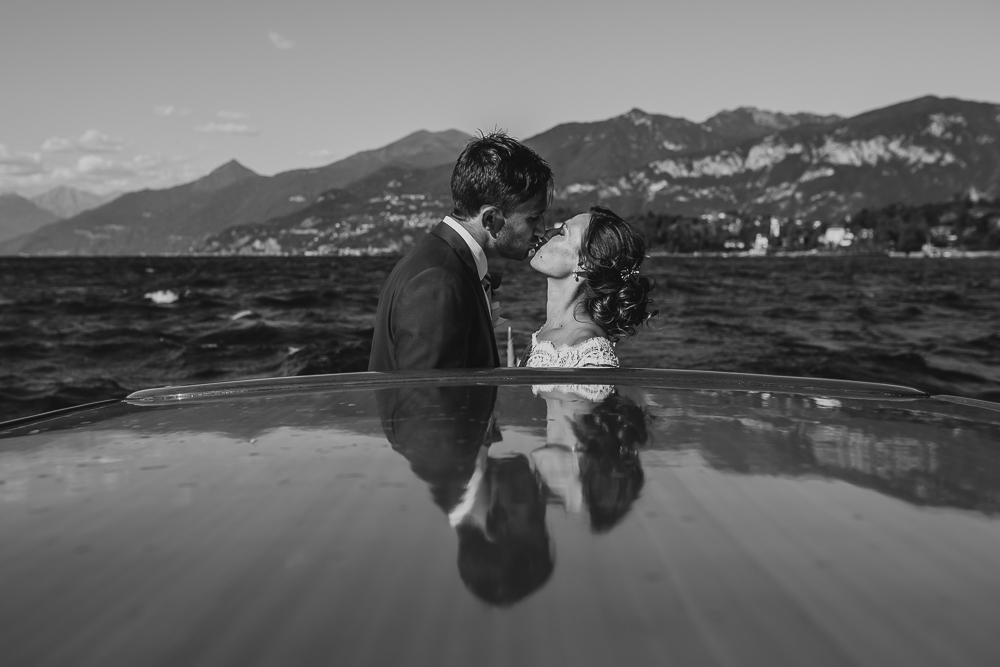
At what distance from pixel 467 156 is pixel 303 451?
7.28 ft

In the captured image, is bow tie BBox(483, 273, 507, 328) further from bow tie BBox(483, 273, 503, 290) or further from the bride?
the bride

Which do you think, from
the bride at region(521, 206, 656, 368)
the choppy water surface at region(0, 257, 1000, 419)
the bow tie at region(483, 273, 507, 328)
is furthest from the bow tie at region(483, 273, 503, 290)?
the choppy water surface at region(0, 257, 1000, 419)

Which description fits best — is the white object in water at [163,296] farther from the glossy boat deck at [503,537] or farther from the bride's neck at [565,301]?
the glossy boat deck at [503,537]

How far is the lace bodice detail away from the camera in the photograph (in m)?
3.90

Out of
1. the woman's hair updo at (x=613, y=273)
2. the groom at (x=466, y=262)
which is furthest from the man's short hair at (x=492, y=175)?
the woman's hair updo at (x=613, y=273)

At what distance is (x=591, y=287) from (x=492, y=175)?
2.88 feet

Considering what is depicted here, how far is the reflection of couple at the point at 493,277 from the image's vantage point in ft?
9.86

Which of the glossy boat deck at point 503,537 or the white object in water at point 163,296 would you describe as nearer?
the glossy boat deck at point 503,537

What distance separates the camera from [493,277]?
141 inches

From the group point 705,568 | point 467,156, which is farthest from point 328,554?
point 467,156

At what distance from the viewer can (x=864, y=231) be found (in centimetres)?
14788

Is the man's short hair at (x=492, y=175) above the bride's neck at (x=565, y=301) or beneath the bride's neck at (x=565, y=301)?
above

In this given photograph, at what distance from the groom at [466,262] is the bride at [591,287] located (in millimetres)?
340

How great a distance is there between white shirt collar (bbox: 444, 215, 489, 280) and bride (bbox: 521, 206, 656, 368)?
2.09 ft
